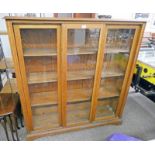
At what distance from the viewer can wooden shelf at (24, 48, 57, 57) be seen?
166 cm

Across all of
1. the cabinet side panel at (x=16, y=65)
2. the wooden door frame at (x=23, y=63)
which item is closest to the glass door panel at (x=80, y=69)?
the wooden door frame at (x=23, y=63)

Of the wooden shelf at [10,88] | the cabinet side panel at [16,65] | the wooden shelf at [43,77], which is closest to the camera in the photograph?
the cabinet side panel at [16,65]

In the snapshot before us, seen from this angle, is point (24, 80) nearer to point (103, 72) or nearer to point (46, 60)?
point (46, 60)

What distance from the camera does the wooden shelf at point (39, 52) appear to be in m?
1.66

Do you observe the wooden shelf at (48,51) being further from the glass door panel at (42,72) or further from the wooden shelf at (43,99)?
the wooden shelf at (43,99)

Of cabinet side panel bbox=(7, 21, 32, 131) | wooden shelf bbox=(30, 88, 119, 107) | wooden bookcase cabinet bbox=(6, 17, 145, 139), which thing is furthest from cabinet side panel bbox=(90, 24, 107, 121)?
cabinet side panel bbox=(7, 21, 32, 131)

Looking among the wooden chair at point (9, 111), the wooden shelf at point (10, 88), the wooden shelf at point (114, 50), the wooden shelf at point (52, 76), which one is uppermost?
the wooden shelf at point (114, 50)

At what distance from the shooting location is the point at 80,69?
6.72ft

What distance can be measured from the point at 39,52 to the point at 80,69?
0.60 m

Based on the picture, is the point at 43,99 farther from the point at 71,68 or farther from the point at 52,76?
the point at 71,68

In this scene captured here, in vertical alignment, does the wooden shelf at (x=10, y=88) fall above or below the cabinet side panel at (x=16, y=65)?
below

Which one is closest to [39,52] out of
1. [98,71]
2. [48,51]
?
[48,51]

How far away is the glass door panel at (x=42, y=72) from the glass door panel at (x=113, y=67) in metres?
0.65
